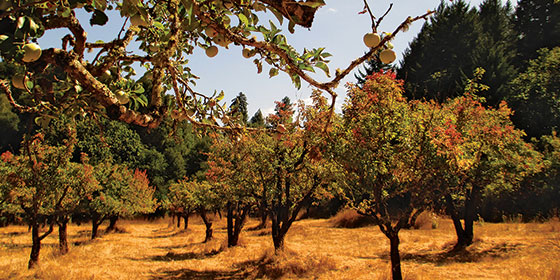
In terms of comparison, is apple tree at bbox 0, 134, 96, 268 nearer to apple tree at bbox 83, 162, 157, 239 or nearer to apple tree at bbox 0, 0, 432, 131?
apple tree at bbox 83, 162, 157, 239

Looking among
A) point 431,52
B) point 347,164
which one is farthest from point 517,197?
point 431,52

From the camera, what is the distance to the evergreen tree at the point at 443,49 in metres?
27.2

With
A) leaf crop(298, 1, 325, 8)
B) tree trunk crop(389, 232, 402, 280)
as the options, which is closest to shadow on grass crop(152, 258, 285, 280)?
tree trunk crop(389, 232, 402, 280)

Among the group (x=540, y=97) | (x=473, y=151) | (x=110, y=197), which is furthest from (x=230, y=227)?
(x=540, y=97)

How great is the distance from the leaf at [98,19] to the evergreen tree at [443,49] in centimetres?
2802

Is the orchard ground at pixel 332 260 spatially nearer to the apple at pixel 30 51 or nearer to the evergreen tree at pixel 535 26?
the apple at pixel 30 51

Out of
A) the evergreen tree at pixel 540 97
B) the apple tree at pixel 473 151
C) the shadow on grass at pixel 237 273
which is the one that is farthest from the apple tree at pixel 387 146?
the evergreen tree at pixel 540 97

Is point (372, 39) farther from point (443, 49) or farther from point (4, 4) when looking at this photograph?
point (443, 49)

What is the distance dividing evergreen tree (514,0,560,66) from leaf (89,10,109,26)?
33975 millimetres

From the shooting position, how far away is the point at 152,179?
33.7m

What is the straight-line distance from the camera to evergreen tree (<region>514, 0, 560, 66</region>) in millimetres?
26625

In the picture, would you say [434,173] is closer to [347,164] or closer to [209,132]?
[347,164]

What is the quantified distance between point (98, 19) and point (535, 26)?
39.3m

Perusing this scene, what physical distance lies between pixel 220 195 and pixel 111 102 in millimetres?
13506
